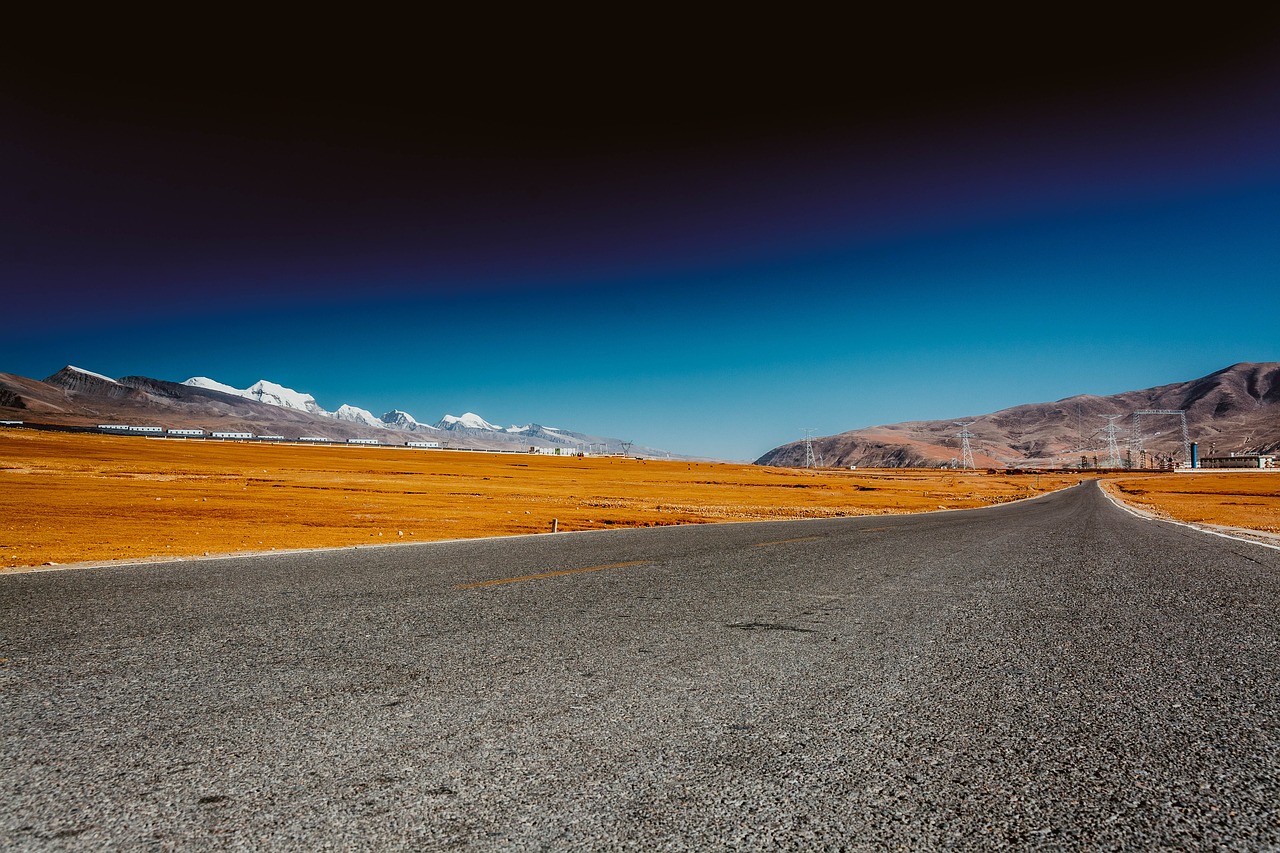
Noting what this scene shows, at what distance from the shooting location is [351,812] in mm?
2607

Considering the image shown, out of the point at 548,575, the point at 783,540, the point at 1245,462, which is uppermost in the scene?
the point at 1245,462

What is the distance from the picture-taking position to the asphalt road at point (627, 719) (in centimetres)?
257

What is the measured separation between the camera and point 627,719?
3.59 metres

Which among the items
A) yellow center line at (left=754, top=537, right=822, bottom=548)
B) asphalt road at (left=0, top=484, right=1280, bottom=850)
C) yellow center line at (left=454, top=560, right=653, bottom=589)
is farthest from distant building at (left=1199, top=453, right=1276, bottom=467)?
asphalt road at (left=0, top=484, right=1280, bottom=850)

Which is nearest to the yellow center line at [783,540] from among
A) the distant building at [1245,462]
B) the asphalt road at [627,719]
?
the asphalt road at [627,719]

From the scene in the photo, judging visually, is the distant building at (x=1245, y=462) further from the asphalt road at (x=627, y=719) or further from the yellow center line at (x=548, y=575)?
the asphalt road at (x=627, y=719)

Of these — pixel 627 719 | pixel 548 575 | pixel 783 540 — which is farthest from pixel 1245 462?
pixel 627 719

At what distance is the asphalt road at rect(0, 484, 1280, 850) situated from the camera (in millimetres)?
2574

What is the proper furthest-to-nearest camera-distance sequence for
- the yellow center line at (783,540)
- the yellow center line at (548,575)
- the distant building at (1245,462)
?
the distant building at (1245,462), the yellow center line at (783,540), the yellow center line at (548,575)

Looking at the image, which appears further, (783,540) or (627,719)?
(783,540)

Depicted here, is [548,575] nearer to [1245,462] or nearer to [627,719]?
[627,719]

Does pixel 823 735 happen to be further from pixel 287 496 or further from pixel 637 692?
pixel 287 496

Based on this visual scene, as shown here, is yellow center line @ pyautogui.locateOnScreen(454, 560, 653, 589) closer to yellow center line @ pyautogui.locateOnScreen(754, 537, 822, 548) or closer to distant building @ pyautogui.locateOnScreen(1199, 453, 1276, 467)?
yellow center line @ pyautogui.locateOnScreen(754, 537, 822, 548)

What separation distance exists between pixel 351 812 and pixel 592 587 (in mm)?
5363
